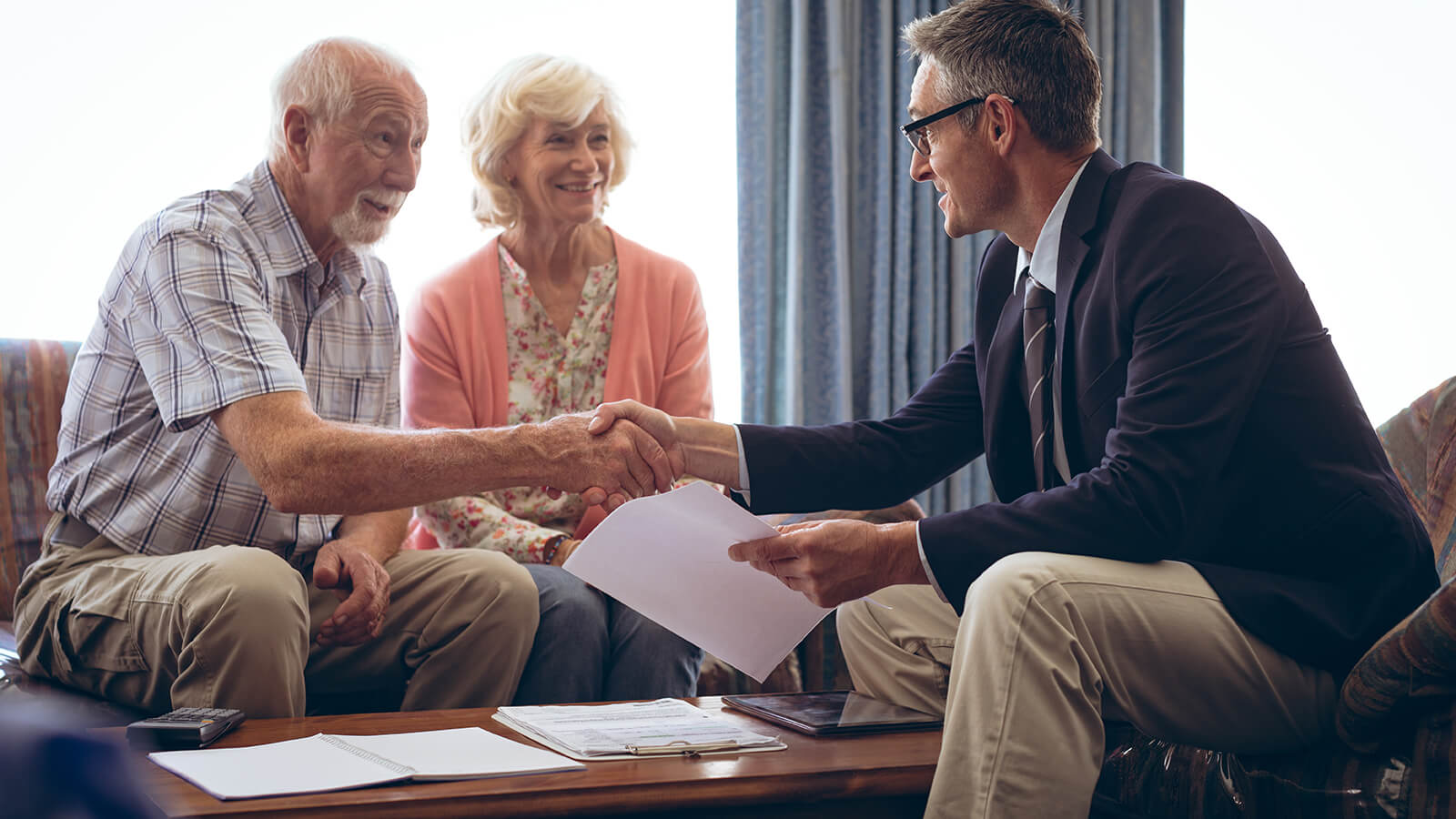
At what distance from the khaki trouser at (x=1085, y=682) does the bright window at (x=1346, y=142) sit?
2.85m

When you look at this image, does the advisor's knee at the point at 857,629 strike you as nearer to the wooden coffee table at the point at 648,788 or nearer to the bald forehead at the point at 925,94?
the wooden coffee table at the point at 648,788

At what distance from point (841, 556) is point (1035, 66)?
75cm

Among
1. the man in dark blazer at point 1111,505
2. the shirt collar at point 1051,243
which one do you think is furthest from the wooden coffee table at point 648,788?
the shirt collar at point 1051,243

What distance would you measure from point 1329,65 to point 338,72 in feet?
10.5

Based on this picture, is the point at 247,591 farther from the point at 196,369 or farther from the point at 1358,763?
the point at 1358,763

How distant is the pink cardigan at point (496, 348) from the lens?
7.33ft

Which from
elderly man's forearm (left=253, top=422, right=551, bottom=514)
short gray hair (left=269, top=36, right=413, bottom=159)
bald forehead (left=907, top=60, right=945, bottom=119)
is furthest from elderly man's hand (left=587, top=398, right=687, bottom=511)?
short gray hair (left=269, top=36, right=413, bottom=159)

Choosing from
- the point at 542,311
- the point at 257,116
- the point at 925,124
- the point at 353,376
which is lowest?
the point at 353,376

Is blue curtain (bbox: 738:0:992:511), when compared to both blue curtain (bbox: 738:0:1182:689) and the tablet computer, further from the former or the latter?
the tablet computer

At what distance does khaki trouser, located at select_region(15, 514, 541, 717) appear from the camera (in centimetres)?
148

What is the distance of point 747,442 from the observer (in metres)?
1.72

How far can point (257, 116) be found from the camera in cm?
282

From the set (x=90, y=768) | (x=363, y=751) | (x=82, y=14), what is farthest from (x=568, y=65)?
(x=90, y=768)

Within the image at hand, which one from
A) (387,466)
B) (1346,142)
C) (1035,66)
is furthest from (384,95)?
(1346,142)
